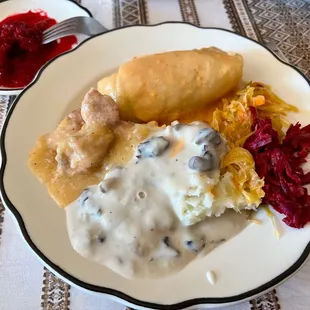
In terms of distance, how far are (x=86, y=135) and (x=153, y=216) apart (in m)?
0.42

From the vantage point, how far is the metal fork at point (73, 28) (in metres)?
2.22

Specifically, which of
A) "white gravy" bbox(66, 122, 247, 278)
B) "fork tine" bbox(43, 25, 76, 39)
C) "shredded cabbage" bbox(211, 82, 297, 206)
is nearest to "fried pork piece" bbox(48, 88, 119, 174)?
"white gravy" bbox(66, 122, 247, 278)

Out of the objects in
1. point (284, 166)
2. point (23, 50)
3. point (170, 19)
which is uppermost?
point (23, 50)

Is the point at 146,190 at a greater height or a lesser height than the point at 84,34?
lesser

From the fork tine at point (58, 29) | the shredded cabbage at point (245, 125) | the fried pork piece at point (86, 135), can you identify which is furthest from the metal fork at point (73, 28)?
the shredded cabbage at point (245, 125)

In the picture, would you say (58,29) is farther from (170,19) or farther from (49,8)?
(170,19)

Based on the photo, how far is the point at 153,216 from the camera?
4.77ft

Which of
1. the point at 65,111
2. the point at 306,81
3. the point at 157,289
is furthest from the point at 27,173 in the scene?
the point at 306,81

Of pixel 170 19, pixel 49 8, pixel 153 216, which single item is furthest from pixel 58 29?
pixel 153 216

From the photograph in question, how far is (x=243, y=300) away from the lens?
1317 mm

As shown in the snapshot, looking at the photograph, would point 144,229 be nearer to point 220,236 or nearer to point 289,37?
point 220,236

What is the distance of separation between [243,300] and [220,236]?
228 mm

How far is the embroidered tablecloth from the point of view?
4.70ft

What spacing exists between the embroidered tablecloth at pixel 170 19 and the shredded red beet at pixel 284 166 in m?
0.21
